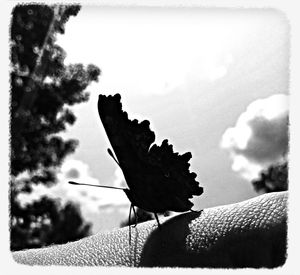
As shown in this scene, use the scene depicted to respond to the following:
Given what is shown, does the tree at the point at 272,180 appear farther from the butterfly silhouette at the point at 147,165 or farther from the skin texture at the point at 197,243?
the butterfly silhouette at the point at 147,165

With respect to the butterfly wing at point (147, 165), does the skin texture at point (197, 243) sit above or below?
below

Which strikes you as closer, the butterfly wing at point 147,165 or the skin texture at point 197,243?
the skin texture at point 197,243

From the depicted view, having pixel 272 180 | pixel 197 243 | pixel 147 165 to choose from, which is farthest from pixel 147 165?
pixel 272 180

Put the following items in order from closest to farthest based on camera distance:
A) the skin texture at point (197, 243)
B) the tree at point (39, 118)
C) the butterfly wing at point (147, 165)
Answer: the skin texture at point (197, 243), the butterfly wing at point (147, 165), the tree at point (39, 118)

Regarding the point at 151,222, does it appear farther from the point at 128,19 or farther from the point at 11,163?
the point at 128,19

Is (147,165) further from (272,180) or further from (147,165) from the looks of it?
(272,180)

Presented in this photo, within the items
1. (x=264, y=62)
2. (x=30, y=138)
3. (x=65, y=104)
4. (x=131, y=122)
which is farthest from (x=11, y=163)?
(x=264, y=62)

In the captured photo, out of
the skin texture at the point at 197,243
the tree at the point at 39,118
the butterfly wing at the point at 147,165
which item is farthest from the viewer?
the tree at the point at 39,118

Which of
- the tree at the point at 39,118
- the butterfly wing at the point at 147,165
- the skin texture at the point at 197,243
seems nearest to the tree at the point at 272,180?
the skin texture at the point at 197,243
